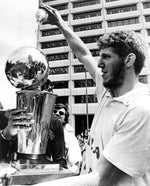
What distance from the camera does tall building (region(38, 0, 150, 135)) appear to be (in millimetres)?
24203

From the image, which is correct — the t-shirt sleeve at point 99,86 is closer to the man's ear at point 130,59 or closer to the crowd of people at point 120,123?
the crowd of people at point 120,123

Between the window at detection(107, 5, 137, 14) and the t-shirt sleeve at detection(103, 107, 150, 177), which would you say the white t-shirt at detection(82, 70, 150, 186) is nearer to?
the t-shirt sleeve at detection(103, 107, 150, 177)

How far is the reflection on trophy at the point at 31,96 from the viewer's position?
108cm

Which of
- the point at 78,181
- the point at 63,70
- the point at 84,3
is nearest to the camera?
the point at 78,181

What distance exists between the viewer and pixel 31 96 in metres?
1.11

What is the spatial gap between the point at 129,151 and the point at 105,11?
28.5 metres

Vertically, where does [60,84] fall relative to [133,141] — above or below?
above

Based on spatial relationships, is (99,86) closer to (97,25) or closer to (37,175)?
(37,175)

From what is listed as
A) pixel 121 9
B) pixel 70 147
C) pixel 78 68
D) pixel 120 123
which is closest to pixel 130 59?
pixel 120 123

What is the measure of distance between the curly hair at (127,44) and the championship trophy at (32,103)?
43 centimetres

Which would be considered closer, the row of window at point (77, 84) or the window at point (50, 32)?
the row of window at point (77, 84)

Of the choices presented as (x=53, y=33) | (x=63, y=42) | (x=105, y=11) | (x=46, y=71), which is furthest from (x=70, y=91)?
(x=46, y=71)

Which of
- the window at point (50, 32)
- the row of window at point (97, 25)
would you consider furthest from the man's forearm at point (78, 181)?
the window at point (50, 32)

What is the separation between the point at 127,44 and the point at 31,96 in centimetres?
57
